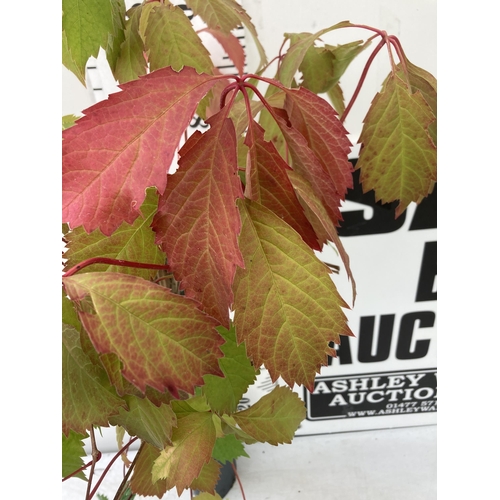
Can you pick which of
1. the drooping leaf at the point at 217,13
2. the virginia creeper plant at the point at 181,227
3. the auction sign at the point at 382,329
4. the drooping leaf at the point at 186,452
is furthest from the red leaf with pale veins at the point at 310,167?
the auction sign at the point at 382,329

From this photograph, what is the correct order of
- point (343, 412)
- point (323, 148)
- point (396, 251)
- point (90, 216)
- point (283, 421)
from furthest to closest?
1. point (343, 412)
2. point (396, 251)
3. point (283, 421)
4. point (323, 148)
5. point (90, 216)

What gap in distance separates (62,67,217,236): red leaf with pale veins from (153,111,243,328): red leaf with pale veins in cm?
2

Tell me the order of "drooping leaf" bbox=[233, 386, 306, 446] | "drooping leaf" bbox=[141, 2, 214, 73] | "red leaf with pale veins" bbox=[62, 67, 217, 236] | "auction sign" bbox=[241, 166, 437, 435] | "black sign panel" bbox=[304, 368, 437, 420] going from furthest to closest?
"black sign panel" bbox=[304, 368, 437, 420] → "auction sign" bbox=[241, 166, 437, 435] → "drooping leaf" bbox=[233, 386, 306, 446] → "drooping leaf" bbox=[141, 2, 214, 73] → "red leaf with pale veins" bbox=[62, 67, 217, 236]

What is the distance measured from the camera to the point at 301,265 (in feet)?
0.89

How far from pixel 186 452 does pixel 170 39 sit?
31cm

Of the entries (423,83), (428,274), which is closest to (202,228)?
(423,83)

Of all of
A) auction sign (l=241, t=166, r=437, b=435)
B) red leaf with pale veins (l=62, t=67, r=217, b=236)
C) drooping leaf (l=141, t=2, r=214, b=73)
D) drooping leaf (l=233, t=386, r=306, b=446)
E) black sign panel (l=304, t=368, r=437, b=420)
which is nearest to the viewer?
red leaf with pale veins (l=62, t=67, r=217, b=236)

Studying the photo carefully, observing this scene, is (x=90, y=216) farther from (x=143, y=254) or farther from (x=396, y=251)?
(x=396, y=251)

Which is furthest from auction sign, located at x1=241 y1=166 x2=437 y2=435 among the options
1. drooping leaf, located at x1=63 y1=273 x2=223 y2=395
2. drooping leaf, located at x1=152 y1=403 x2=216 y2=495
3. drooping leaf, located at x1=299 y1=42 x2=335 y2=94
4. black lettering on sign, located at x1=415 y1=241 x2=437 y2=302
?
drooping leaf, located at x1=63 y1=273 x2=223 y2=395

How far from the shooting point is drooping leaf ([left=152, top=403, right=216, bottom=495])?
0.37 meters

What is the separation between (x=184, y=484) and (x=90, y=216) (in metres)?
0.24

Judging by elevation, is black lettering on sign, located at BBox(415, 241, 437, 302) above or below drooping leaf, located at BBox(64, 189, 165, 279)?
below

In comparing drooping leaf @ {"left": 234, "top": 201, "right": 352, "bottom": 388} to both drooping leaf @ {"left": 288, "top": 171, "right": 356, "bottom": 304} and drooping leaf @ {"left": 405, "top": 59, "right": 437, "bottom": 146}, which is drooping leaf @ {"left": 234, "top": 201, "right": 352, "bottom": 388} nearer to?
drooping leaf @ {"left": 288, "top": 171, "right": 356, "bottom": 304}

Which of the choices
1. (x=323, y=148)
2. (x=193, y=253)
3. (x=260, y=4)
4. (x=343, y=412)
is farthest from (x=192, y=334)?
(x=343, y=412)
